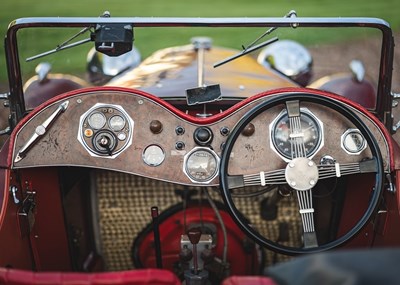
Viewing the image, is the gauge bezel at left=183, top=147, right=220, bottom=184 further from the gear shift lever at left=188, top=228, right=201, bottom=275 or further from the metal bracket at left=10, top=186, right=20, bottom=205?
the metal bracket at left=10, top=186, right=20, bottom=205

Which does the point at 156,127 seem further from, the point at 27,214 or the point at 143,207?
the point at 143,207

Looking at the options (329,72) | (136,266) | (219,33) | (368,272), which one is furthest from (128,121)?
(219,33)

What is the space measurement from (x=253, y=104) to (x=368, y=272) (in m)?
1.25

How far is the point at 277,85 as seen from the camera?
3738mm

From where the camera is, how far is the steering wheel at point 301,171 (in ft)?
8.05

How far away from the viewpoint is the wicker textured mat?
342 centimetres

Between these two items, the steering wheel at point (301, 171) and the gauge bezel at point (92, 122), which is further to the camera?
the gauge bezel at point (92, 122)

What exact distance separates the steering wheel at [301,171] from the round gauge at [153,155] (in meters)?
0.28

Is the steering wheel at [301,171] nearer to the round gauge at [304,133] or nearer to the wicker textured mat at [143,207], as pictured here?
the round gauge at [304,133]

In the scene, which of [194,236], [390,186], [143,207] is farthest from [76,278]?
[143,207]

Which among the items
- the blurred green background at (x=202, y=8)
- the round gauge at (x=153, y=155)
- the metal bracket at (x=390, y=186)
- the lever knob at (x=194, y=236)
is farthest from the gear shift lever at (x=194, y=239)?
the blurred green background at (x=202, y=8)

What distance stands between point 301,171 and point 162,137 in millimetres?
546

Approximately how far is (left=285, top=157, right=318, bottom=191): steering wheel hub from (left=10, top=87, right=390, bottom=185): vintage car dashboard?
0.26 feet

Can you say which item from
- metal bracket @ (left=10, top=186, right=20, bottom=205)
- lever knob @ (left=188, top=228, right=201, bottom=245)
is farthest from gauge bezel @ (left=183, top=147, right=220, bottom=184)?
metal bracket @ (left=10, top=186, right=20, bottom=205)
